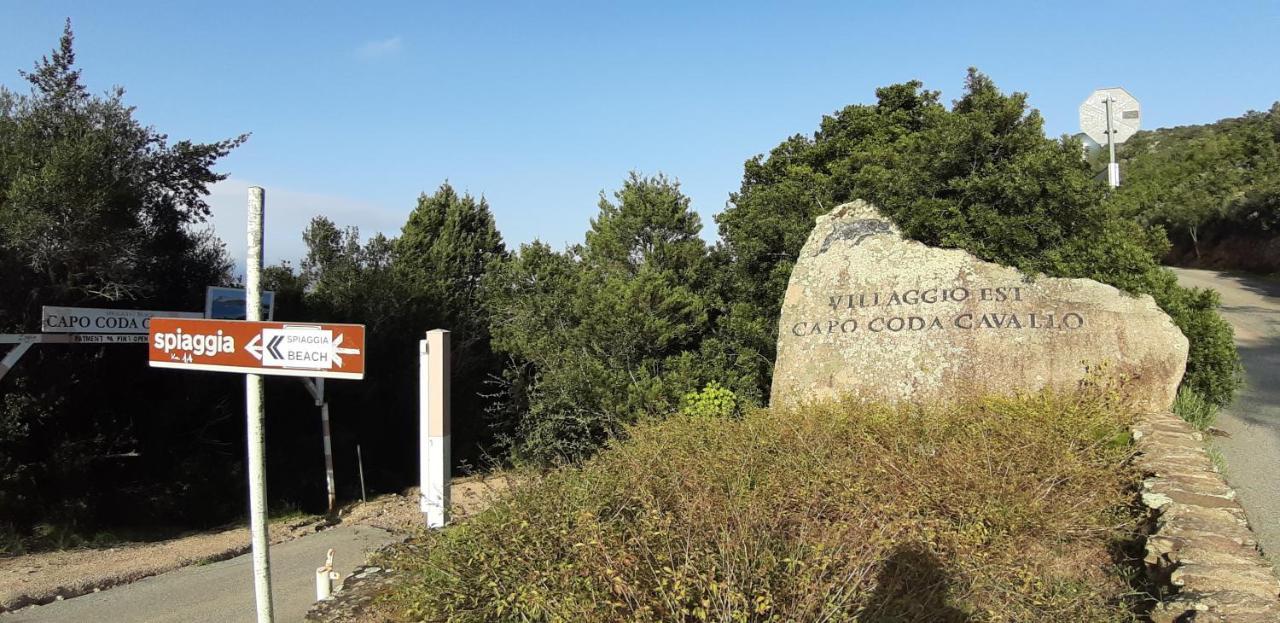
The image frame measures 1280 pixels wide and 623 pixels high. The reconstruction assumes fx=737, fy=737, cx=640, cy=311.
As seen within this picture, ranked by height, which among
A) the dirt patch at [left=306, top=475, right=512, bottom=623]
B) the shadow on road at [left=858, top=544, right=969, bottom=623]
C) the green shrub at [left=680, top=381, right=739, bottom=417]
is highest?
the green shrub at [left=680, top=381, right=739, bottom=417]

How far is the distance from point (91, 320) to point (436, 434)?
6.40 meters

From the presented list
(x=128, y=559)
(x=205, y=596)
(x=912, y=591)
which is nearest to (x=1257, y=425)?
(x=912, y=591)

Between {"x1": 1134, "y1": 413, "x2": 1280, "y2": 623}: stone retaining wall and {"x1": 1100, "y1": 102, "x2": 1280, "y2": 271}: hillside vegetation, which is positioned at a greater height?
{"x1": 1100, "y1": 102, "x2": 1280, "y2": 271}: hillside vegetation

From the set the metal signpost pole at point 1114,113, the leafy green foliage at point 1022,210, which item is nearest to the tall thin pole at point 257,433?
the leafy green foliage at point 1022,210

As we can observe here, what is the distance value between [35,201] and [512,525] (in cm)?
895

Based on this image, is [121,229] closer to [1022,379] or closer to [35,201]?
[35,201]

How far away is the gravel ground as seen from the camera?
7277 mm

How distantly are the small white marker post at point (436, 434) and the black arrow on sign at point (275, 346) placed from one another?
1429 mm

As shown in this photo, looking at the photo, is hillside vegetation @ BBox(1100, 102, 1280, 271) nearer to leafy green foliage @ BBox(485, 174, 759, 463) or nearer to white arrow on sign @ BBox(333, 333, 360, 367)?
leafy green foliage @ BBox(485, 174, 759, 463)

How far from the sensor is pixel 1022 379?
6918 millimetres

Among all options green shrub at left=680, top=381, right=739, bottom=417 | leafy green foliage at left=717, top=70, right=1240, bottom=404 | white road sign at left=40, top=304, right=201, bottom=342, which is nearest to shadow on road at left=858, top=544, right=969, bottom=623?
leafy green foliage at left=717, top=70, right=1240, bottom=404

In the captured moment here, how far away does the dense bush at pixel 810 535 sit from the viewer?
10.1 ft

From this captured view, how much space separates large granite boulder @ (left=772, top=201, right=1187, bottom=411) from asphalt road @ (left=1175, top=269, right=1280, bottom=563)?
85 cm

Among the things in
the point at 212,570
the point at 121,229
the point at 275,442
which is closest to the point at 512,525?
the point at 212,570
